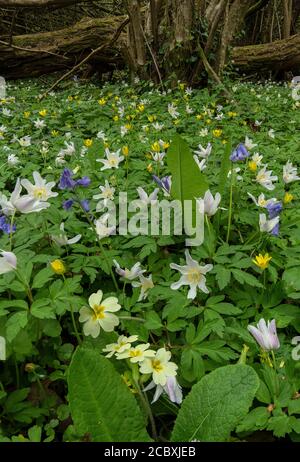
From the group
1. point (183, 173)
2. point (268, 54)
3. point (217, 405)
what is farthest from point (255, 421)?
point (268, 54)

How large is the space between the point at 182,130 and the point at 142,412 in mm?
3703

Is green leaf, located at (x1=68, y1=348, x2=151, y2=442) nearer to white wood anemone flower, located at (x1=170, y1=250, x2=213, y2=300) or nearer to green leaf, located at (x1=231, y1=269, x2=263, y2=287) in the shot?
white wood anemone flower, located at (x1=170, y1=250, x2=213, y2=300)

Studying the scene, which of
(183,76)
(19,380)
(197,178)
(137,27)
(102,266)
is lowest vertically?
(19,380)

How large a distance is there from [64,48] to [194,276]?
8.89m

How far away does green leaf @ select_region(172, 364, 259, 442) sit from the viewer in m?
1.14

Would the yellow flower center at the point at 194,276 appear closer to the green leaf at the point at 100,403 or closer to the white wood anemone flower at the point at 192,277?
the white wood anemone flower at the point at 192,277

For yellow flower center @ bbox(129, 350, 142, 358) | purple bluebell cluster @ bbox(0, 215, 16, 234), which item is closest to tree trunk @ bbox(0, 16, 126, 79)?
purple bluebell cluster @ bbox(0, 215, 16, 234)

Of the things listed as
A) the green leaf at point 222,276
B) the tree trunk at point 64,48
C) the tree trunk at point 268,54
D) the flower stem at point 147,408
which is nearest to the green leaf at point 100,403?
the flower stem at point 147,408

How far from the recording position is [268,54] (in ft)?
32.5

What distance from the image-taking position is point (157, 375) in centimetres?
122

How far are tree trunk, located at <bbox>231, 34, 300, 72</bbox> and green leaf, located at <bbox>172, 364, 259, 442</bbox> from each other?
966 cm

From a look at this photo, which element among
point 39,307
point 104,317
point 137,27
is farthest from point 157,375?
point 137,27

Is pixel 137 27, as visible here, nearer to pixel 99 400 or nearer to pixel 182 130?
pixel 182 130

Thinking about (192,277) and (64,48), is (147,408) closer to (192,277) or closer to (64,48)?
(192,277)
